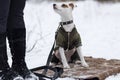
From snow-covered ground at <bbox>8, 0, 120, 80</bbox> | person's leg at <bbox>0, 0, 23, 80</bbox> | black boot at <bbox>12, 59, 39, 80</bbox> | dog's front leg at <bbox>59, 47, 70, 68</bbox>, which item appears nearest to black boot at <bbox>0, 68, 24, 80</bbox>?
person's leg at <bbox>0, 0, 23, 80</bbox>

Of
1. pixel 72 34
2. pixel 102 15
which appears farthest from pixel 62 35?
pixel 102 15

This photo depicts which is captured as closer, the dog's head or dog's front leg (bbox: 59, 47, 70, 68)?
the dog's head

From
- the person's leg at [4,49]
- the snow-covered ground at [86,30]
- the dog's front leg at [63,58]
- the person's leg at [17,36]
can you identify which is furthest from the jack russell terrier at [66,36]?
the person's leg at [4,49]

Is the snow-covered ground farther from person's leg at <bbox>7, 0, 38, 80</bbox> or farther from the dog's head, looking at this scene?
person's leg at <bbox>7, 0, 38, 80</bbox>

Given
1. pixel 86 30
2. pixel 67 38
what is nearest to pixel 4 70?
pixel 67 38

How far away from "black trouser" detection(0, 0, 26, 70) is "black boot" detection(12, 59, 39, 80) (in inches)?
1.5

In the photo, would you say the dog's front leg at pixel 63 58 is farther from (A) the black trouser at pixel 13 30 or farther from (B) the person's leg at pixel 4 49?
(B) the person's leg at pixel 4 49

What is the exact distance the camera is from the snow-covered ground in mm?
7184

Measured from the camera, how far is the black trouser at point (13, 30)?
336 cm

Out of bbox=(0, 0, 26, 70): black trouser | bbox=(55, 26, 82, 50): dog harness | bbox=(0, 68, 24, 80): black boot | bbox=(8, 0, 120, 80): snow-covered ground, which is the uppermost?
bbox=(0, 0, 26, 70): black trouser

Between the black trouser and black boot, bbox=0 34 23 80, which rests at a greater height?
the black trouser

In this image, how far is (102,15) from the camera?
1395cm

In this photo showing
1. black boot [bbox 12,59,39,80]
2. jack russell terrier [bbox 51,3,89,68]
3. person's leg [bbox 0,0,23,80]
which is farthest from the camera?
jack russell terrier [bbox 51,3,89,68]

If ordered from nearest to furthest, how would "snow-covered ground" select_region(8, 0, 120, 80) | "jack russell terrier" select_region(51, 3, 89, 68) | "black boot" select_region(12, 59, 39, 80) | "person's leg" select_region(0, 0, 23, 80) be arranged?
"person's leg" select_region(0, 0, 23, 80), "black boot" select_region(12, 59, 39, 80), "jack russell terrier" select_region(51, 3, 89, 68), "snow-covered ground" select_region(8, 0, 120, 80)
